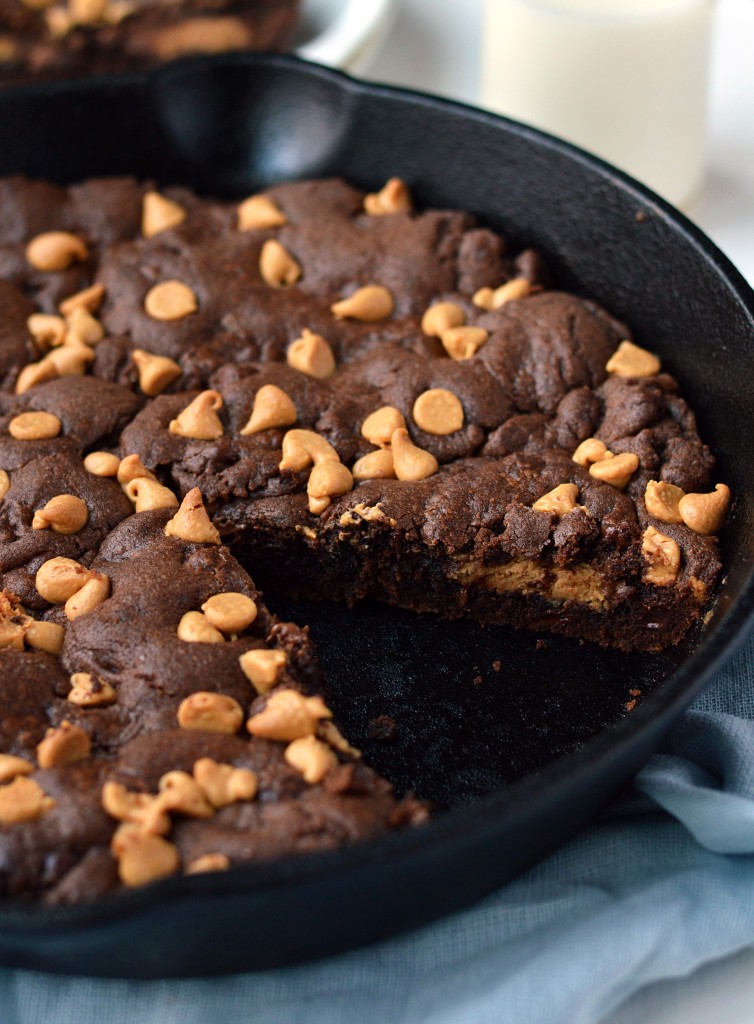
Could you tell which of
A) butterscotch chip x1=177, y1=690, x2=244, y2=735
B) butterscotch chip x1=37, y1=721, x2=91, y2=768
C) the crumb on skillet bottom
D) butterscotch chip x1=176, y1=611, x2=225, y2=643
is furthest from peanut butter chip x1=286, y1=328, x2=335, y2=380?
butterscotch chip x1=37, y1=721, x2=91, y2=768

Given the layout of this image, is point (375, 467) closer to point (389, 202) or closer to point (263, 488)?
point (263, 488)

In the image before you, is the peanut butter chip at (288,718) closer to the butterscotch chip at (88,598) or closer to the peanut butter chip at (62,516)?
the butterscotch chip at (88,598)

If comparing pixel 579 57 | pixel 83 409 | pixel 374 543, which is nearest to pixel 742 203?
pixel 579 57

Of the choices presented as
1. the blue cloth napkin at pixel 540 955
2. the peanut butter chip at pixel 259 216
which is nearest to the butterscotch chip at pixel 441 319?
the peanut butter chip at pixel 259 216

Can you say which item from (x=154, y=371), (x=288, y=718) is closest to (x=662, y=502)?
(x=288, y=718)

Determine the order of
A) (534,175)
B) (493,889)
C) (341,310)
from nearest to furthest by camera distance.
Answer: (493,889) < (341,310) < (534,175)

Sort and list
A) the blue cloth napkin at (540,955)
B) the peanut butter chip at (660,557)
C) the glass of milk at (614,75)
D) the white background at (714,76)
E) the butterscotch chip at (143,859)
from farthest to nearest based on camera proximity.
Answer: the white background at (714,76) → the glass of milk at (614,75) → the peanut butter chip at (660,557) → the blue cloth napkin at (540,955) → the butterscotch chip at (143,859)

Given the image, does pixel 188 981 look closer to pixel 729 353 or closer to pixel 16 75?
pixel 729 353
